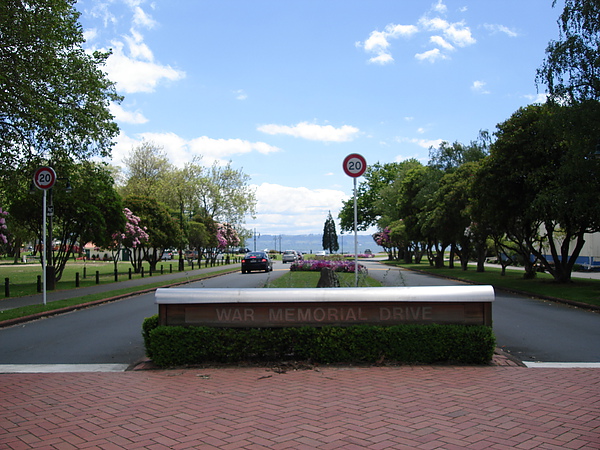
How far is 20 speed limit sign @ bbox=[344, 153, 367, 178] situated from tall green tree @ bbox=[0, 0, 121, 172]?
13.0 metres

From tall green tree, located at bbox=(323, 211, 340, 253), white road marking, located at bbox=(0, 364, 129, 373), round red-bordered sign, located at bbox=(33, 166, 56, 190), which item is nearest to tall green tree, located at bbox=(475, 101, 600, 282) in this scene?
white road marking, located at bbox=(0, 364, 129, 373)

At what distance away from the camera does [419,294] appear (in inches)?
282

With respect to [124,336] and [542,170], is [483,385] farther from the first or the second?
[542,170]

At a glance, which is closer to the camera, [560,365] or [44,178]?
[560,365]

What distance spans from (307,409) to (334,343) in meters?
1.93

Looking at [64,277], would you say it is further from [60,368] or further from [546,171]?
[60,368]

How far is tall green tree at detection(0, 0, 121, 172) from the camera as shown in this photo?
18.3m

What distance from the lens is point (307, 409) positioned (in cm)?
514

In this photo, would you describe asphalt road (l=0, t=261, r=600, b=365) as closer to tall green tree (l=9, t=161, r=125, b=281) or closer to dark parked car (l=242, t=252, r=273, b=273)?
tall green tree (l=9, t=161, r=125, b=281)

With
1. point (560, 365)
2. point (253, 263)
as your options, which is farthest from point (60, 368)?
point (253, 263)

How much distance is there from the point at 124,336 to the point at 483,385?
6802 millimetres

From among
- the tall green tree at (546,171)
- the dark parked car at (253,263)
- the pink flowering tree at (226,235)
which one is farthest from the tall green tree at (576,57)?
the pink flowering tree at (226,235)

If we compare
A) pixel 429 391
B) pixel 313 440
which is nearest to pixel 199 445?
pixel 313 440

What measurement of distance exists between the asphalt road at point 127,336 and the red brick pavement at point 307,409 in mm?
1207
